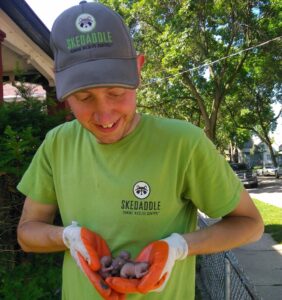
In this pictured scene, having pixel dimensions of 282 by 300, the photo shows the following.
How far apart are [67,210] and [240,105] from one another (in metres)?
32.7

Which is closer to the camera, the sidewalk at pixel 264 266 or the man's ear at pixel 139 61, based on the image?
the man's ear at pixel 139 61

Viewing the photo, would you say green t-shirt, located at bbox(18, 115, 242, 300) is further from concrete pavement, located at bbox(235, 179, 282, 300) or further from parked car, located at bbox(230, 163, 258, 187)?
parked car, located at bbox(230, 163, 258, 187)

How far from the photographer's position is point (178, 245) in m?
1.45

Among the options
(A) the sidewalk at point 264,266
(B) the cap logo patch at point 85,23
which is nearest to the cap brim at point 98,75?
(B) the cap logo patch at point 85,23

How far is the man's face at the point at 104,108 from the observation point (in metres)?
1.45

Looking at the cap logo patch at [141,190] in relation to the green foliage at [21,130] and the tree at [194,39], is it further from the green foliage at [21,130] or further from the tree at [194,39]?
the tree at [194,39]

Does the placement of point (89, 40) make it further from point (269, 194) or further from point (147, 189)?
point (269, 194)

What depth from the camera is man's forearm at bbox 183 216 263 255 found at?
151 cm

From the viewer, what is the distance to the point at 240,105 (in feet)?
109

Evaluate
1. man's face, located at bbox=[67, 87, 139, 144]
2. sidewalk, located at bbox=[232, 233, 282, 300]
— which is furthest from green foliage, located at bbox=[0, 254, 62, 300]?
sidewalk, located at bbox=[232, 233, 282, 300]

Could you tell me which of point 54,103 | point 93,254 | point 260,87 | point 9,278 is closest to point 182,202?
point 93,254

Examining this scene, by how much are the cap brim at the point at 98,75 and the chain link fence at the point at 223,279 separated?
160cm

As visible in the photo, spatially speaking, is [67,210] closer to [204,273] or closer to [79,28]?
[79,28]

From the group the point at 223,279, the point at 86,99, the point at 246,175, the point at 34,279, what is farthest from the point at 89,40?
the point at 246,175
